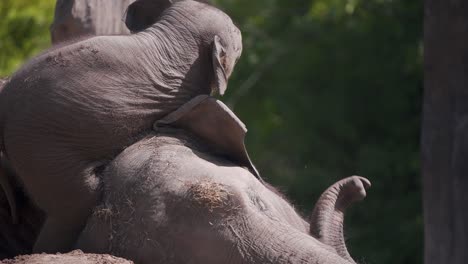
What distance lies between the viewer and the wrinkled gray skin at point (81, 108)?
4.96 meters

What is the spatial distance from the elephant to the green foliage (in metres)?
6.95

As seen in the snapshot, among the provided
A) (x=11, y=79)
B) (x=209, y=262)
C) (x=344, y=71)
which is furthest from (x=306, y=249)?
(x=344, y=71)

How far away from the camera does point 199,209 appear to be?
4668 millimetres

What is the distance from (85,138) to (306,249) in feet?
3.21

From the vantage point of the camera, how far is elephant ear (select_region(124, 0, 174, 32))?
552 cm

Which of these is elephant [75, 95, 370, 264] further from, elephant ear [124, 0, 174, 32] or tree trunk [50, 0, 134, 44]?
tree trunk [50, 0, 134, 44]

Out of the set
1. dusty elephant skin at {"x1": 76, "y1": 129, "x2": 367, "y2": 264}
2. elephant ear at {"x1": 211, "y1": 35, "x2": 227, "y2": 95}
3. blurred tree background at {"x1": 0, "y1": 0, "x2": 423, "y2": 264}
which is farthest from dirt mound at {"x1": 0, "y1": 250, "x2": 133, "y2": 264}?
blurred tree background at {"x1": 0, "y1": 0, "x2": 423, "y2": 264}

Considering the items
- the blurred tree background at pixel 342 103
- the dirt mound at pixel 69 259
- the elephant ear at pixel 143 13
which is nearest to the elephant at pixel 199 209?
the dirt mound at pixel 69 259

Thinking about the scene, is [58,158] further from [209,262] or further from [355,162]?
[355,162]

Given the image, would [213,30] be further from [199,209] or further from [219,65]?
[199,209]

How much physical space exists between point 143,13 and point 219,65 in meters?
0.55

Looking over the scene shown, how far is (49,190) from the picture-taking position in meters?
5.02

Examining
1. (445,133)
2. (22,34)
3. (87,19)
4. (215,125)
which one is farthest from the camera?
(22,34)

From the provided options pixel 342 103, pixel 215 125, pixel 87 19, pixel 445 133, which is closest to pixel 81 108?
pixel 215 125
